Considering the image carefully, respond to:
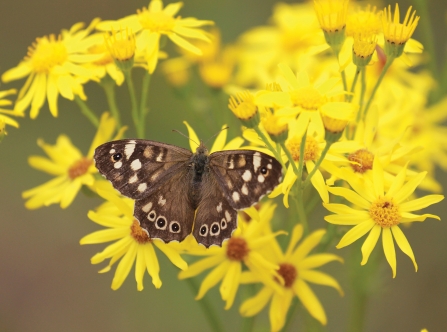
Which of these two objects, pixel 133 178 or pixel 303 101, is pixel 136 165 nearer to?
pixel 133 178

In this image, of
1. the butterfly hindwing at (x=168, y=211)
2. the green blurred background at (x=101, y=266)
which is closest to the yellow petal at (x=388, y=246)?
the butterfly hindwing at (x=168, y=211)

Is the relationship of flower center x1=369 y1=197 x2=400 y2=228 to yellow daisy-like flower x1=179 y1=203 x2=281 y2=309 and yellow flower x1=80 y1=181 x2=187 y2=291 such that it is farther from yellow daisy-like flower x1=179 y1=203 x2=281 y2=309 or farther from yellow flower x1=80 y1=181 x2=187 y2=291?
yellow flower x1=80 y1=181 x2=187 y2=291

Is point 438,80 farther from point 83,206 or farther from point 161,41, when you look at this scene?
point 83,206

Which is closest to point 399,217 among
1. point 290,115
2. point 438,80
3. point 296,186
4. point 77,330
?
point 296,186

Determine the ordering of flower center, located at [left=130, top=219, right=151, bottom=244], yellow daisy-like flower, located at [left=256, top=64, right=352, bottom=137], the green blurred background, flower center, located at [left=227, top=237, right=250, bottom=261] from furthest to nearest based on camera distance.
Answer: the green blurred background < flower center, located at [left=227, top=237, right=250, bottom=261] < flower center, located at [left=130, top=219, right=151, bottom=244] < yellow daisy-like flower, located at [left=256, top=64, right=352, bottom=137]

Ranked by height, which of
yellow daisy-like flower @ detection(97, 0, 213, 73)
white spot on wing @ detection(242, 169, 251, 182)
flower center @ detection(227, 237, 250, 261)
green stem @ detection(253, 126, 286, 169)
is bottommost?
flower center @ detection(227, 237, 250, 261)

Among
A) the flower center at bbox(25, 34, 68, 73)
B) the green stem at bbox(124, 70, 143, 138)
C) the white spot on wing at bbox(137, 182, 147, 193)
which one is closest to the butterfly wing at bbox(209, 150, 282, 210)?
the white spot on wing at bbox(137, 182, 147, 193)

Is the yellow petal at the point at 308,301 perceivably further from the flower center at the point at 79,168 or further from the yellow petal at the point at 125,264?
the flower center at the point at 79,168
